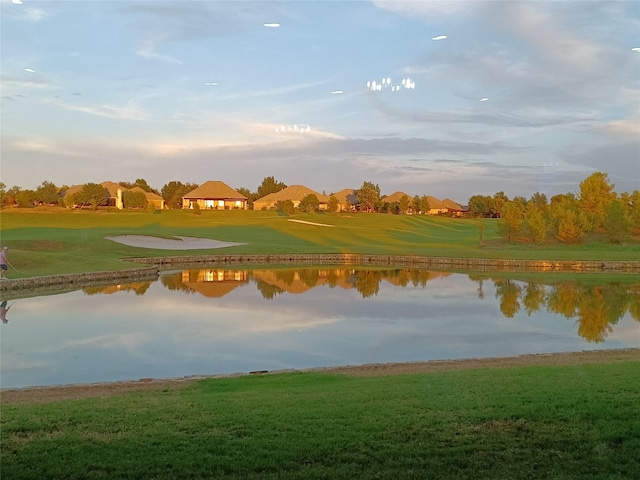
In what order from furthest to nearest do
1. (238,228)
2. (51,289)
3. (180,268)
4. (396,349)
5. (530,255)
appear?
(238,228) < (530,255) < (180,268) < (51,289) < (396,349)

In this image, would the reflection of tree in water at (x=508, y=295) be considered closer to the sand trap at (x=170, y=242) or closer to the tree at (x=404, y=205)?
the sand trap at (x=170, y=242)

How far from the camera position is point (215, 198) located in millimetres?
117312

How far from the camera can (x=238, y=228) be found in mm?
67688

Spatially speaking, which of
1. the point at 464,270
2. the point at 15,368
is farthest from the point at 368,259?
the point at 15,368

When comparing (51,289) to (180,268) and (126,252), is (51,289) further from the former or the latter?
(126,252)

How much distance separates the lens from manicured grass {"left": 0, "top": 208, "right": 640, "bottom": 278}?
37.7 meters

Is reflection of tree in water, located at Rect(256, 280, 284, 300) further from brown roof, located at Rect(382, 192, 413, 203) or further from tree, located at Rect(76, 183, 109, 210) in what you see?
brown roof, located at Rect(382, 192, 413, 203)

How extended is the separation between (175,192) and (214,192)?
17.5m

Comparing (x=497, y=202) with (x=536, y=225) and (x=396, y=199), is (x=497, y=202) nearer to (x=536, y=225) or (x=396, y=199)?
(x=396, y=199)


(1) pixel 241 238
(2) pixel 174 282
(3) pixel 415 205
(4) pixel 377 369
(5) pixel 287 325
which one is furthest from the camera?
(3) pixel 415 205

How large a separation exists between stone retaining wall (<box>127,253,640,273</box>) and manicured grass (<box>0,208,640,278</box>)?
2228 mm

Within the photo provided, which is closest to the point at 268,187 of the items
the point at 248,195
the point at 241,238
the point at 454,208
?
the point at 248,195

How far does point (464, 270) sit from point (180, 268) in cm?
1894

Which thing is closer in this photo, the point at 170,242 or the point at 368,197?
the point at 170,242
